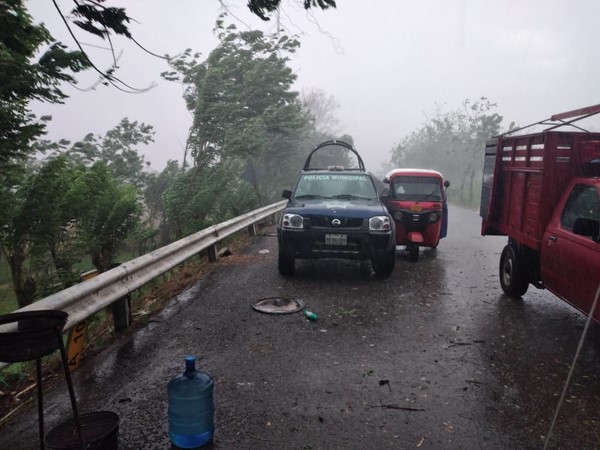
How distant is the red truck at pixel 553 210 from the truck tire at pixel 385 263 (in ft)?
5.71

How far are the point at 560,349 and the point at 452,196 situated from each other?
136ft

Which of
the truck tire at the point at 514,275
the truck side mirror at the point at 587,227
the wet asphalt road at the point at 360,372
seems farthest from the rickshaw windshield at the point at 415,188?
the truck side mirror at the point at 587,227

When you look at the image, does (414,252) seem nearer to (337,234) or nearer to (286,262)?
(337,234)

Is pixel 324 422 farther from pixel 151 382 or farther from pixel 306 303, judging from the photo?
pixel 306 303

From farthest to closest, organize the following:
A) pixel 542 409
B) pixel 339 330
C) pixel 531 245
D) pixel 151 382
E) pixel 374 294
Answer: pixel 374 294, pixel 531 245, pixel 339 330, pixel 151 382, pixel 542 409

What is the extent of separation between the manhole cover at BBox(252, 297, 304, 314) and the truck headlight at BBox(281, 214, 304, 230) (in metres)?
1.43

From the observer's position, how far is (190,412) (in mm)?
2898

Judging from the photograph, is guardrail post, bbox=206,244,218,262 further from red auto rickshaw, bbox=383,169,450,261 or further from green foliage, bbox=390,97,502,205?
green foliage, bbox=390,97,502,205

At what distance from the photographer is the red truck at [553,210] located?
15.2 ft

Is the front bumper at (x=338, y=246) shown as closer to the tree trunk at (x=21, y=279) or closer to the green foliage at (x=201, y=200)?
the tree trunk at (x=21, y=279)

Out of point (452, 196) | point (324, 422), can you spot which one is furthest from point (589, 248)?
point (452, 196)

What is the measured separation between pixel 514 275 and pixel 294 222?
3.49m

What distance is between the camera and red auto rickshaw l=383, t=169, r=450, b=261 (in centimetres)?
929

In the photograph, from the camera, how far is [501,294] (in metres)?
6.92
